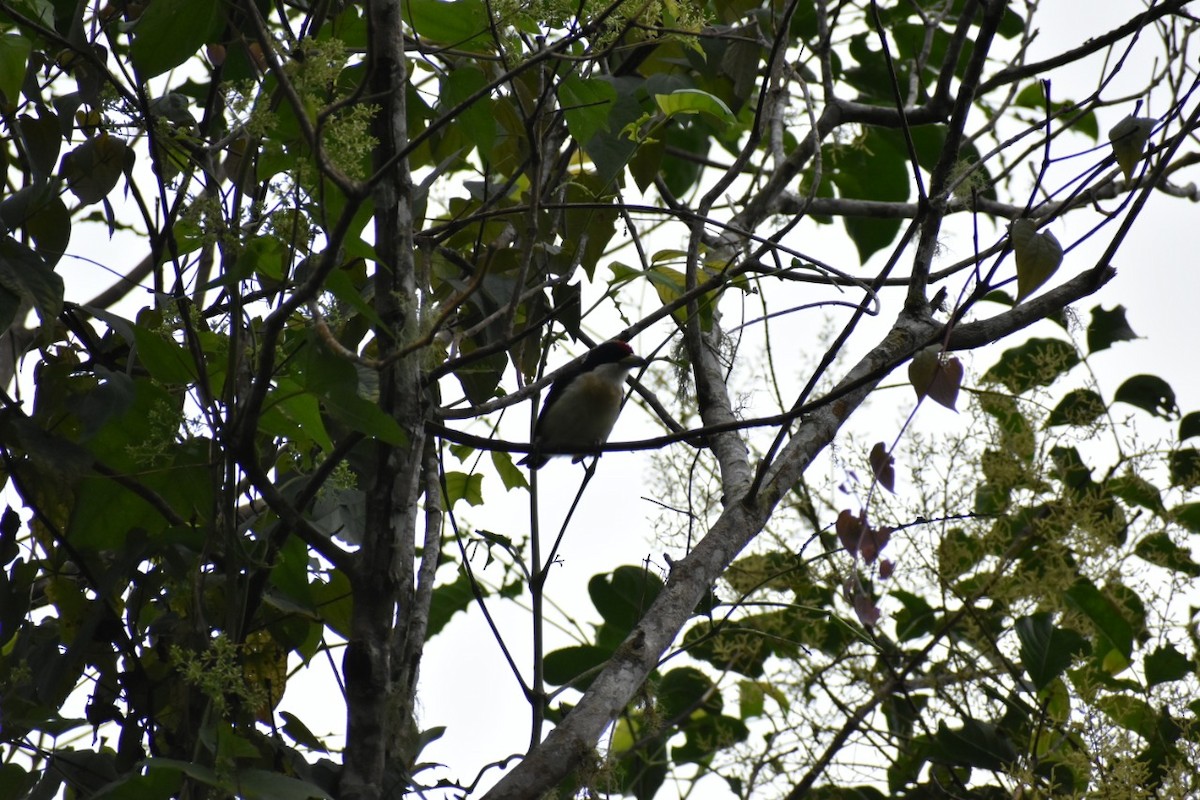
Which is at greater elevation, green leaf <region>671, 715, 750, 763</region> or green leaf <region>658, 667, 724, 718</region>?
green leaf <region>658, 667, 724, 718</region>

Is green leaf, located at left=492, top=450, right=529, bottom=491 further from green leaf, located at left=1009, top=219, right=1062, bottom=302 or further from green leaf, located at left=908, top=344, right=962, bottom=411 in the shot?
green leaf, located at left=1009, top=219, right=1062, bottom=302

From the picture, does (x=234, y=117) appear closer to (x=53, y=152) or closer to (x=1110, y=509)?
(x=53, y=152)

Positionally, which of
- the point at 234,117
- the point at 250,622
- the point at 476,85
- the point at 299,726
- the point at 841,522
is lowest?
the point at 299,726

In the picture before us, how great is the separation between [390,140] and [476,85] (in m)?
Result: 0.30

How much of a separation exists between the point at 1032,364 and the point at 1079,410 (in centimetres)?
31

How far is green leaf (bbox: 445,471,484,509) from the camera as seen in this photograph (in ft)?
11.4

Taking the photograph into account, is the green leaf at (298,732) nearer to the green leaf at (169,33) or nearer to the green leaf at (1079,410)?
the green leaf at (169,33)

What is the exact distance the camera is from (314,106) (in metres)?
1.88

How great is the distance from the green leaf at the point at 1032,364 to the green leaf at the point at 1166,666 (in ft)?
2.82

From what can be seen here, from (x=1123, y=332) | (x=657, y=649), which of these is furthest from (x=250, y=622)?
(x=1123, y=332)

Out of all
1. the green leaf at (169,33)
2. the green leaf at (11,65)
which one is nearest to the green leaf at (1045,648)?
the green leaf at (169,33)

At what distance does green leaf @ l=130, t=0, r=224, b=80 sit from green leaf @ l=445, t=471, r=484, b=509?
154 cm

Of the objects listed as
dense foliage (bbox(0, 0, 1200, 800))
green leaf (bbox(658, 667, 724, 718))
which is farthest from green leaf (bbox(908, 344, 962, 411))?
green leaf (bbox(658, 667, 724, 718))

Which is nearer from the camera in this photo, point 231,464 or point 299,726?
point 231,464
